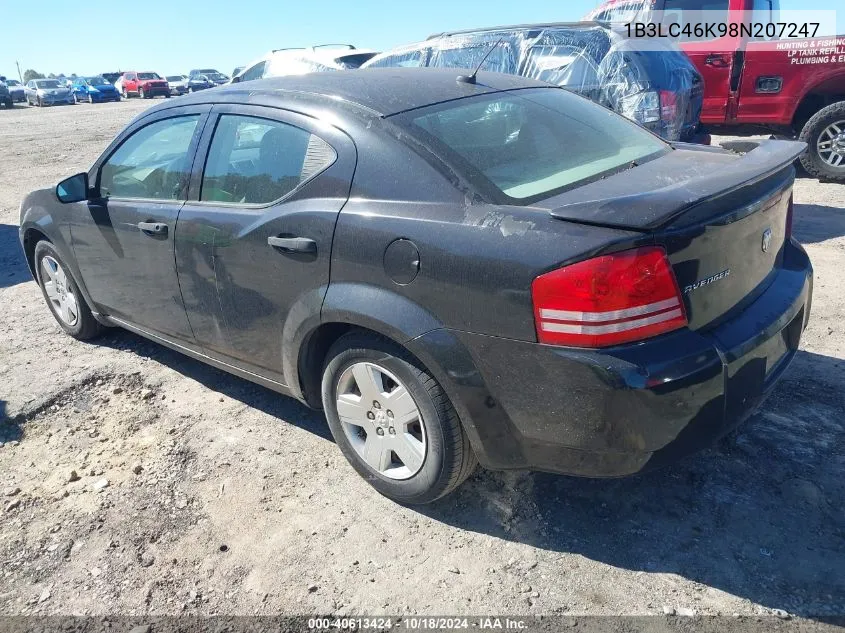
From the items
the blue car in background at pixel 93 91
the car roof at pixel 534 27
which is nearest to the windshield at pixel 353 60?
the car roof at pixel 534 27

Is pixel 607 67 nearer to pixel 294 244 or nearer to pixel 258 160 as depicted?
pixel 258 160

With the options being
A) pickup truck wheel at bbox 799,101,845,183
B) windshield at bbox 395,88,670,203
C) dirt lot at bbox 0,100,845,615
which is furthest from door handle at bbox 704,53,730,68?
windshield at bbox 395,88,670,203

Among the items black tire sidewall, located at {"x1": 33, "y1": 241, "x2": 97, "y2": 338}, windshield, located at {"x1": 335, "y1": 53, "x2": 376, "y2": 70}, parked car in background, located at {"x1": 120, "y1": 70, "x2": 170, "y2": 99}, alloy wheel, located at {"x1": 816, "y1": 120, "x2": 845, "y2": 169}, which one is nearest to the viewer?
black tire sidewall, located at {"x1": 33, "y1": 241, "x2": 97, "y2": 338}

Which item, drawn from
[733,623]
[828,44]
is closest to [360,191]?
[733,623]

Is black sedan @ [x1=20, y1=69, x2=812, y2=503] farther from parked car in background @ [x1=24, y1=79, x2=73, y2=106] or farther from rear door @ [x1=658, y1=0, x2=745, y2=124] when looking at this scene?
parked car in background @ [x1=24, y1=79, x2=73, y2=106]

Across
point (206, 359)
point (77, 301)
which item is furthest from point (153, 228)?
point (77, 301)

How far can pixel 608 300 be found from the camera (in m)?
2.07

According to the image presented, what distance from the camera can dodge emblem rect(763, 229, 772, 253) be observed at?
8.34 ft

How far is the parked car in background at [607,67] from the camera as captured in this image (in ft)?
19.6

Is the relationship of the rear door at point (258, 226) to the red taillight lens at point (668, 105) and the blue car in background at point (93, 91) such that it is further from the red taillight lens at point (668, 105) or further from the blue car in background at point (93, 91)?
the blue car in background at point (93, 91)

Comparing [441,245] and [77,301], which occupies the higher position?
[441,245]

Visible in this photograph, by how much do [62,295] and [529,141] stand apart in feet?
11.6

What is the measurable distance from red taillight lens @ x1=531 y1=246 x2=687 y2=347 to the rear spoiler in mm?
118

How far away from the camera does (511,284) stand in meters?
2.17
